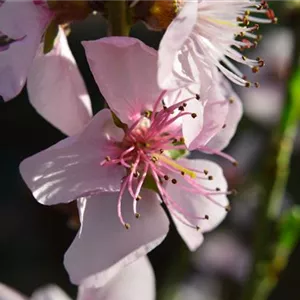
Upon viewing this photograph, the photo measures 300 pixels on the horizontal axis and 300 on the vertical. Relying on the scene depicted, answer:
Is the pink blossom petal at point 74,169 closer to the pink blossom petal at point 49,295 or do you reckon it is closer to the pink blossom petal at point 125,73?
the pink blossom petal at point 125,73

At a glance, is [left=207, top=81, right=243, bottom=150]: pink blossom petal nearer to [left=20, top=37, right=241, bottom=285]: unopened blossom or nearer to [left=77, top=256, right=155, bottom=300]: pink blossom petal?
[left=20, top=37, right=241, bottom=285]: unopened blossom

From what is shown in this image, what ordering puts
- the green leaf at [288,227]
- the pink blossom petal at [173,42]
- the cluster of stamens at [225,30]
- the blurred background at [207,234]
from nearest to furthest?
the pink blossom petal at [173,42] → the cluster of stamens at [225,30] → the green leaf at [288,227] → the blurred background at [207,234]

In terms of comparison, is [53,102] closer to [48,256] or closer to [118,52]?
[118,52]

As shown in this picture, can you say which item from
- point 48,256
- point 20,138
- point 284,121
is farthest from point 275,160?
point 20,138

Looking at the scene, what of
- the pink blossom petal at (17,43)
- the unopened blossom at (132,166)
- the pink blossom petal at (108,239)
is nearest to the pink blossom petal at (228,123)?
the unopened blossom at (132,166)

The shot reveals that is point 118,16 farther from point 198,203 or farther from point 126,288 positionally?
point 126,288

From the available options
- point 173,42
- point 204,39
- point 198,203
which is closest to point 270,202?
point 198,203

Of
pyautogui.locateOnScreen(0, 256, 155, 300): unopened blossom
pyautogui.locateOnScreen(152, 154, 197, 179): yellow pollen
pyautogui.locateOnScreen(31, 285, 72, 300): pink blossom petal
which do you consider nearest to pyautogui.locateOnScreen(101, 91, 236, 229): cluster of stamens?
pyautogui.locateOnScreen(152, 154, 197, 179): yellow pollen
